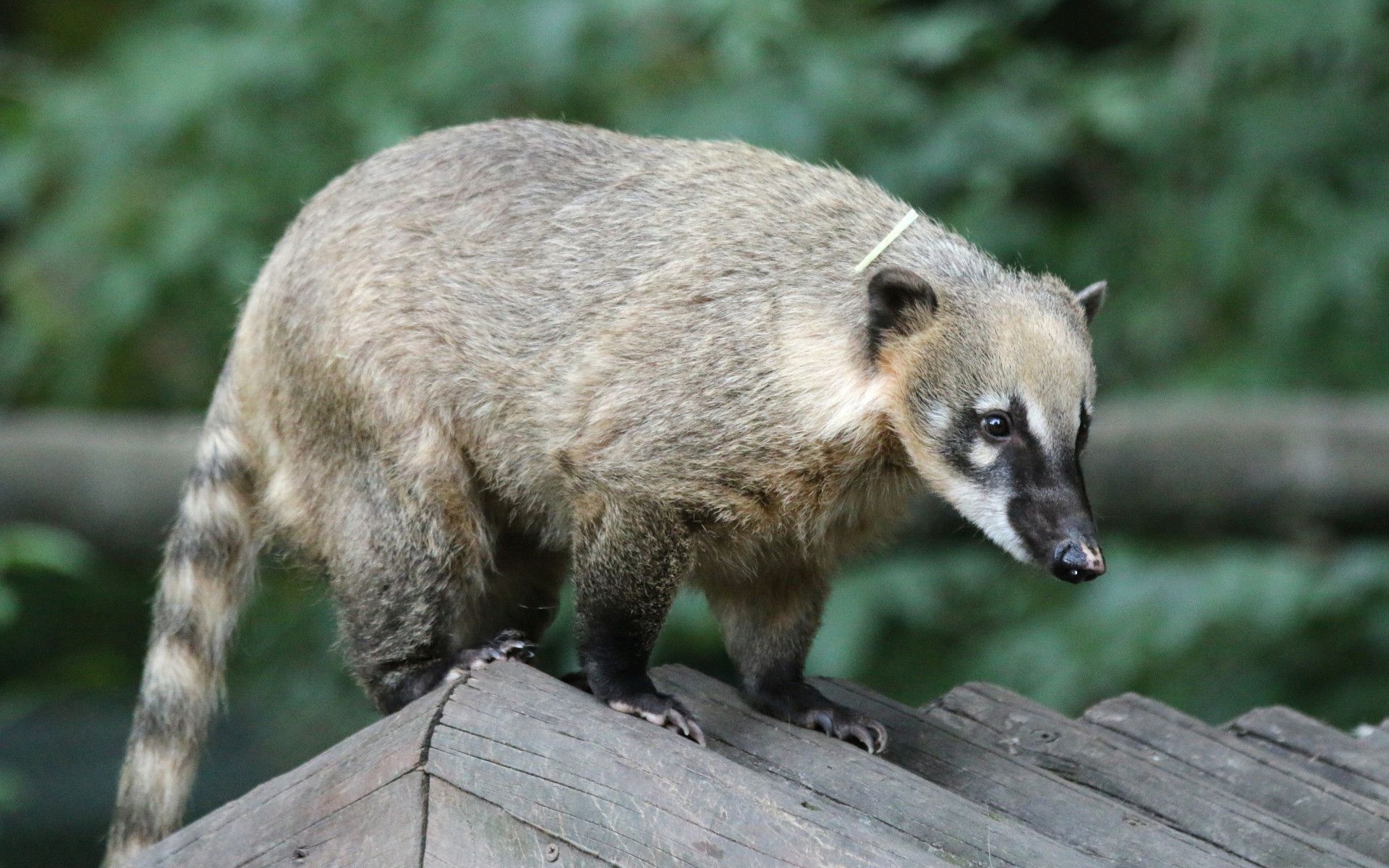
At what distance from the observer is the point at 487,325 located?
440 cm

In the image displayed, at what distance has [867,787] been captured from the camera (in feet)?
11.4

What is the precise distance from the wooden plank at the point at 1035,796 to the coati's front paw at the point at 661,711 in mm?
572

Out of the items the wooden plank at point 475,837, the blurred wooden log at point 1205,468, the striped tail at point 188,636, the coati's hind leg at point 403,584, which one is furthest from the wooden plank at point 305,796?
the blurred wooden log at point 1205,468

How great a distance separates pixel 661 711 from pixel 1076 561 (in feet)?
3.41

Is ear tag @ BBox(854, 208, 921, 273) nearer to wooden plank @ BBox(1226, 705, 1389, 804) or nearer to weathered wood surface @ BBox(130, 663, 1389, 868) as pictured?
weathered wood surface @ BBox(130, 663, 1389, 868)

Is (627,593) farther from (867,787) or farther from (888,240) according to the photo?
(888,240)

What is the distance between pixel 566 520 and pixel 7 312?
784cm

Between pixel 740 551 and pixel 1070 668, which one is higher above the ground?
pixel 1070 668

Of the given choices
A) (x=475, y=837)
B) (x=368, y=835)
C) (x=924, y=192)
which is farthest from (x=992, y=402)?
(x=924, y=192)

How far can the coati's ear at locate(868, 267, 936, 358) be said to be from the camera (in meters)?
3.89

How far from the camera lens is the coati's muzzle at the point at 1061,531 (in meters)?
3.53

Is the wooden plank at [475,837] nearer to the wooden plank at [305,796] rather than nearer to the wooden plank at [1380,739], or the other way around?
the wooden plank at [305,796]

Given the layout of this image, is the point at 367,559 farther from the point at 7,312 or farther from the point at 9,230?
the point at 9,230

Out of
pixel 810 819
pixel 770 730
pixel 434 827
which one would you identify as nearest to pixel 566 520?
pixel 770 730
